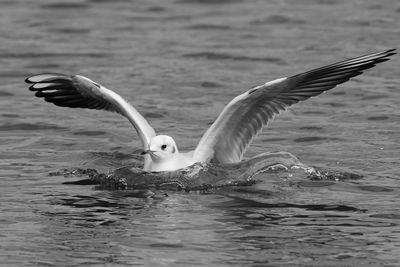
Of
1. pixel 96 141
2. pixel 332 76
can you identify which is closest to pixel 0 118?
pixel 96 141

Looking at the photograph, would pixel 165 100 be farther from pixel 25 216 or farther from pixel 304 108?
pixel 25 216

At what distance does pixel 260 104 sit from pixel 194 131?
10.4 ft

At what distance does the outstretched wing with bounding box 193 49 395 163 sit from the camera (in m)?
13.1

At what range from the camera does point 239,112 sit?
13422mm

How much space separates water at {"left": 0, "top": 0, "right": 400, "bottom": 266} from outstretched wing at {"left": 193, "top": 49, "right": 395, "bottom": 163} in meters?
0.70

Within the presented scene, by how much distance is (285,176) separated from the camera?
1384 centimetres

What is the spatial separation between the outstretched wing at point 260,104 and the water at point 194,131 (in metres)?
0.70

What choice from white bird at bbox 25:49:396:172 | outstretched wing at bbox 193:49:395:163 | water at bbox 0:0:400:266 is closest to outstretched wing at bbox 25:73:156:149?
white bird at bbox 25:49:396:172

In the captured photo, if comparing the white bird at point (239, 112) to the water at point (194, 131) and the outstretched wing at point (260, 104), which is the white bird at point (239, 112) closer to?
the outstretched wing at point (260, 104)

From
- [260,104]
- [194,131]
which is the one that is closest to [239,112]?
[260,104]

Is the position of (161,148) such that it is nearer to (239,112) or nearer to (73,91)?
(239,112)

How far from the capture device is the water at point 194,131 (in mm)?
10891

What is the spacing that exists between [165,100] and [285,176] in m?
5.08

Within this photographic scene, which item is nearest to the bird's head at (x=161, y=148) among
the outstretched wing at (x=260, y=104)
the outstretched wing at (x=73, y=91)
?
the outstretched wing at (x=260, y=104)
